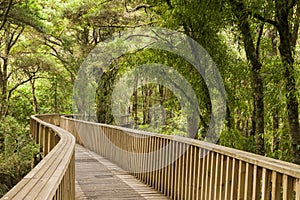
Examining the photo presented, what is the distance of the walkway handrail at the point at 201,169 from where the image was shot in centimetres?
232

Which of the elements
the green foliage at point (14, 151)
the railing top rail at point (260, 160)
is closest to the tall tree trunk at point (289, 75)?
the railing top rail at point (260, 160)

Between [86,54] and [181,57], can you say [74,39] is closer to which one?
[86,54]

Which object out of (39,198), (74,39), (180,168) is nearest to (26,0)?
(74,39)

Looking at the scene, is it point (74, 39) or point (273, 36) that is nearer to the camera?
point (273, 36)

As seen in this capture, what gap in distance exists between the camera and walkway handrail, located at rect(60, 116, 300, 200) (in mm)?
2318

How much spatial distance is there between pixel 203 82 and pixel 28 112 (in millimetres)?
17251

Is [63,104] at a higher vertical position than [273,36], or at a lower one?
lower

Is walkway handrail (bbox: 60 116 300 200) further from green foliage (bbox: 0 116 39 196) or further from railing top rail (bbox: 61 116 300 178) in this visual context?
green foliage (bbox: 0 116 39 196)

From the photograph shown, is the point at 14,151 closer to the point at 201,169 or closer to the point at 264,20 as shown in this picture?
the point at 201,169

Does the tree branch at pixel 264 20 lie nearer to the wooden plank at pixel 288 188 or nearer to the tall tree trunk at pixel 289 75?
the tall tree trunk at pixel 289 75

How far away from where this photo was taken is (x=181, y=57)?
24.6 ft

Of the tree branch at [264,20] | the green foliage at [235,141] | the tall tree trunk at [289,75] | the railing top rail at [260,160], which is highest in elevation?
the tree branch at [264,20]

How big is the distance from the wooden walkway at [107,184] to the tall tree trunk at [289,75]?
1.74 meters

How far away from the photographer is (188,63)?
7344mm
